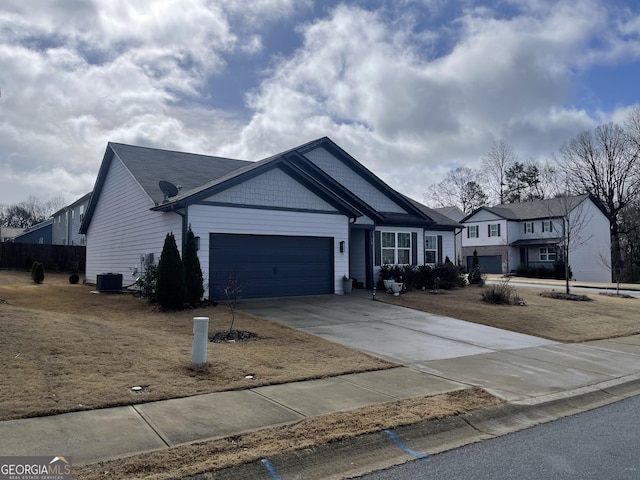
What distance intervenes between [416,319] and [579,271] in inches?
1447

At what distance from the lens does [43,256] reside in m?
35.3

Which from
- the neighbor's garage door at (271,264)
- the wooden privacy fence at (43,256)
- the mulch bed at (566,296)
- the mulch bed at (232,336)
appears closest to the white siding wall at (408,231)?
the neighbor's garage door at (271,264)

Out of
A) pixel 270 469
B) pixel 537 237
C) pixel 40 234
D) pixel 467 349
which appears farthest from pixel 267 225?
pixel 40 234

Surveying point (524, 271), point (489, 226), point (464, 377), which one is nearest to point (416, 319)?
point (464, 377)

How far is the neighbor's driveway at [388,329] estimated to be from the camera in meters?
10.3

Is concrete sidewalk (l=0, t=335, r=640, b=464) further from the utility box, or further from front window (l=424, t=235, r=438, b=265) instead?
front window (l=424, t=235, r=438, b=265)

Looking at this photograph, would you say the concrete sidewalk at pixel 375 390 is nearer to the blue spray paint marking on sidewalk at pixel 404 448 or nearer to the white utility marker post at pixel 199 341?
the blue spray paint marking on sidewalk at pixel 404 448

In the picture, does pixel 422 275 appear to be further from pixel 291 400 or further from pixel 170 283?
pixel 291 400

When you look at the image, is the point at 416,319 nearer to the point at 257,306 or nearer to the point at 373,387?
the point at 257,306

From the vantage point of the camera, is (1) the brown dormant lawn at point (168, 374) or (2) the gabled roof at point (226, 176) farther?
(2) the gabled roof at point (226, 176)

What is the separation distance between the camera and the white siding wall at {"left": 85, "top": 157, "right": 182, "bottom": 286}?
57.6ft

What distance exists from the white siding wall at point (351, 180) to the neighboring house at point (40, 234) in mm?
42031

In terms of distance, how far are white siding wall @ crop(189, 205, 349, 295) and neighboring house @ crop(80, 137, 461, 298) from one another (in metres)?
0.03

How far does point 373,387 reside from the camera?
284 inches
